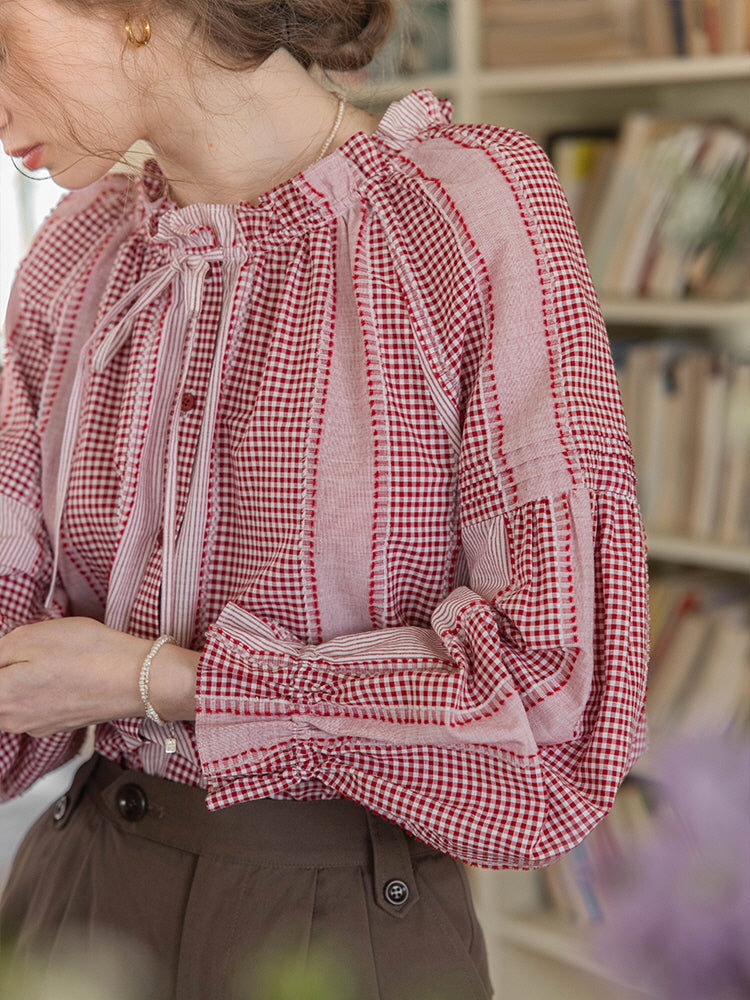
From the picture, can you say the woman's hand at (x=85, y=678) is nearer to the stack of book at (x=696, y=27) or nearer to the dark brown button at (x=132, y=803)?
the dark brown button at (x=132, y=803)

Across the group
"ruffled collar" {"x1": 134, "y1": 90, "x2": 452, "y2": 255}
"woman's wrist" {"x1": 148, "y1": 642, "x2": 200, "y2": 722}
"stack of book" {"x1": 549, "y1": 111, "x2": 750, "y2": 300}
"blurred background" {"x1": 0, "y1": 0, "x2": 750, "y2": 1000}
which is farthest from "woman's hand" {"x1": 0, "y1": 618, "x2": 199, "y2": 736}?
"stack of book" {"x1": 549, "y1": 111, "x2": 750, "y2": 300}

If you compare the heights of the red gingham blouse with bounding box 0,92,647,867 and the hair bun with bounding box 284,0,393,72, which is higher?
the hair bun with bounding box 284,0,393,72

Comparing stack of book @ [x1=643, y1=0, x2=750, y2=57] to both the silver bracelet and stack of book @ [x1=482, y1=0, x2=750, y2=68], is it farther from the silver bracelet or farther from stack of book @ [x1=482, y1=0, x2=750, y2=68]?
the silver bracelet

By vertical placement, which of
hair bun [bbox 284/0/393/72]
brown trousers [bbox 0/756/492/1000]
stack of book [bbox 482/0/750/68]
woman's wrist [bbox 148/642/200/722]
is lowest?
brown trousers [bbox 0/756/492/1000]

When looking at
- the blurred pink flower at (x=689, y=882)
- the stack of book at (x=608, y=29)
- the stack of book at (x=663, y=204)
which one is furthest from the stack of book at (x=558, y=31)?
the blurred pink flower at (x=689, y=882)

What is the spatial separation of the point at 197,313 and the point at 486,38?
38.0 inches

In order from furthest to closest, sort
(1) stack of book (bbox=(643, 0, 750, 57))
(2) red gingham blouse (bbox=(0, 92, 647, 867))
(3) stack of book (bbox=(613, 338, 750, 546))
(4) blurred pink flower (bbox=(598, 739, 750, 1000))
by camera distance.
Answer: (3) stack of book (bbox=(613, 338, 750, 546))
(1) stack of book (bbox=(643, 0, 750, 57))
(4) blurred pink flower (bbox=(598, 739, 750, 1000))
(2) red gingham blouse (bbox=(0, 92, 647, 867))

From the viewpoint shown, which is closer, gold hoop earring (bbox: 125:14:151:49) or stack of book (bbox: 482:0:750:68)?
→ gold hoop earring (bbox: 125:14:151:49)

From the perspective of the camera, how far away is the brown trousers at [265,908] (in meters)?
0.81

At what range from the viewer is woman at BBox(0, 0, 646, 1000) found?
0.75 m

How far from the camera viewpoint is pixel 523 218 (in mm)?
783

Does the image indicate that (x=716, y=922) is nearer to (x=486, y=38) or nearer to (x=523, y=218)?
(x=523, y=218)

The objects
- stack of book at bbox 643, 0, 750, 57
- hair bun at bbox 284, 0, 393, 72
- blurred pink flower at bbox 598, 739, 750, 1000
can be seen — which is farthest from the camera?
stack of book at bbox 643, 0, 750, 57

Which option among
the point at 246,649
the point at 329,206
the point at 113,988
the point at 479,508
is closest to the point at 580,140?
the point at 329,206
